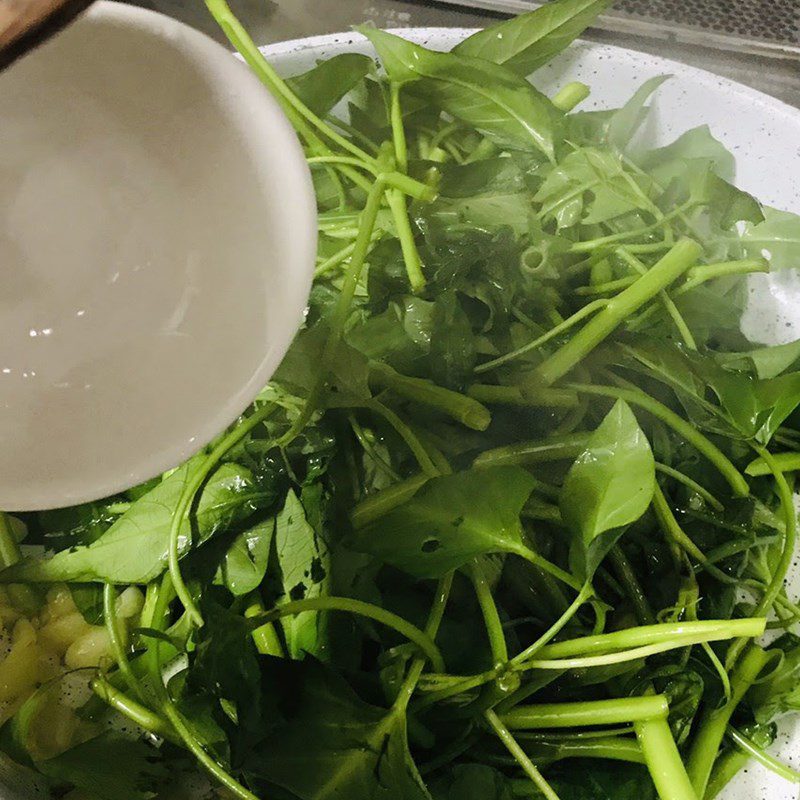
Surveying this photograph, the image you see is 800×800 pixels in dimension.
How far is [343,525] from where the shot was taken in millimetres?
478

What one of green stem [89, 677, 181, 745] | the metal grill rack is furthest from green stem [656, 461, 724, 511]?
the metal grill rack

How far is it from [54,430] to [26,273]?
0.06 meters

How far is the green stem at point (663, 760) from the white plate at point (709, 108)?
32cm

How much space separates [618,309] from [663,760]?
0.87 feet

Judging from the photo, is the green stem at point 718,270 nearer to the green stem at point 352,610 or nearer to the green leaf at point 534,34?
the green leaf at point 534,34

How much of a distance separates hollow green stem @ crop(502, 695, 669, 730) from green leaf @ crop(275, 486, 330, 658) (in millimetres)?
123

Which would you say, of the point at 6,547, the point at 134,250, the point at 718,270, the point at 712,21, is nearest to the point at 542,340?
the point at 718,270

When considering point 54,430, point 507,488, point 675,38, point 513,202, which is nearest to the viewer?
point 54,430

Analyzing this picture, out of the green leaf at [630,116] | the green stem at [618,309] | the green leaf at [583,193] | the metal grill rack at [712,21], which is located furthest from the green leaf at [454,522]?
the metal grill rack at [712,21]

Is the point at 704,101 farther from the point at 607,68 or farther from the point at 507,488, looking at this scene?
the point at 507,488

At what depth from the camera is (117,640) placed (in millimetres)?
478

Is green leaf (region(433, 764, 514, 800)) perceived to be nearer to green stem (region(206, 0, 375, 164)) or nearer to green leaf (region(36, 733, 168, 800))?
green leaf (region(36, 733, 168, 800))

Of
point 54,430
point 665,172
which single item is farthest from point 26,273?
point 665,172

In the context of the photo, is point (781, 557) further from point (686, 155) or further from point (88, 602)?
point (88, 602)
